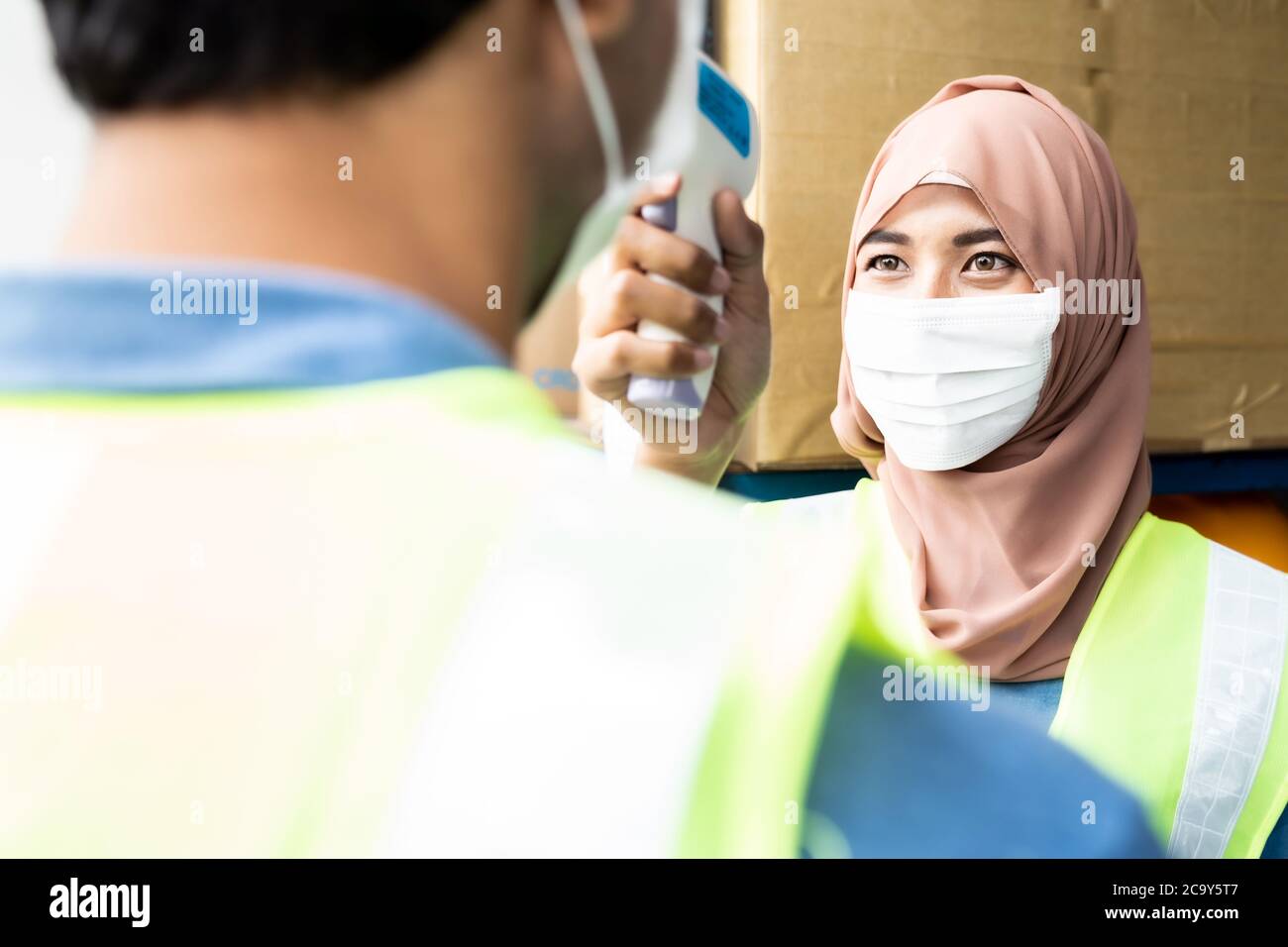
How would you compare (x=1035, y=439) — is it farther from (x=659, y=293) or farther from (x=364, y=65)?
(x=364, y=65)

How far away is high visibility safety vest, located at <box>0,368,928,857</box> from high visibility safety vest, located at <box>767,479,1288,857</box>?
744mm

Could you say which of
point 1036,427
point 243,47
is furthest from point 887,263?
point 243,47

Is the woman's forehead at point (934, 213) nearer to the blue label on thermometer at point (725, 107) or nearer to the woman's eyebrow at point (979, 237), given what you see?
the woman's eyebrow at point (979, 237)

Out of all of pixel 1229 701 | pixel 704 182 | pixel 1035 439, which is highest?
pixel 704 182

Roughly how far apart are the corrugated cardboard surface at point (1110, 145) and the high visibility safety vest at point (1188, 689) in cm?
38

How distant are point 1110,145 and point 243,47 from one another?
1353 millimetres

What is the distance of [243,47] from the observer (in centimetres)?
27

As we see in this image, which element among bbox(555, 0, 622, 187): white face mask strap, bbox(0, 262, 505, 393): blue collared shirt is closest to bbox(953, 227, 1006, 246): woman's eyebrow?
bbox(555, 0, 622, 187): white face mask strap

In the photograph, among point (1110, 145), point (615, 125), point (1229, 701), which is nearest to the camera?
point (615, 125)

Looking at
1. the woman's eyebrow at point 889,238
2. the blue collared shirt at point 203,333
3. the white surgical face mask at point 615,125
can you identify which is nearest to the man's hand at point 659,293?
the woman's eyebrow at point 889,238

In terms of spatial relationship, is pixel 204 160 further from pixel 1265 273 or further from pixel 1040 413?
pixel 1265 273

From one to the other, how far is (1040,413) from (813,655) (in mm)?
1032

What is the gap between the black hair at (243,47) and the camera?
0.27 m
